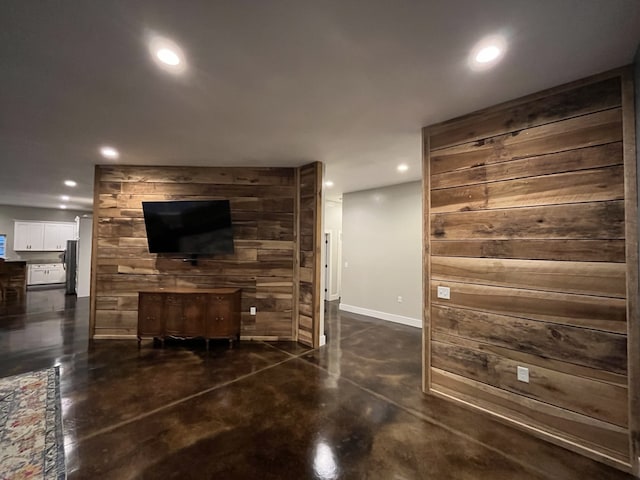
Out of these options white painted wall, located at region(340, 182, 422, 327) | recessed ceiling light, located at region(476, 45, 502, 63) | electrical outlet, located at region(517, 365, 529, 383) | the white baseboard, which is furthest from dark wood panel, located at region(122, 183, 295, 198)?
electrical outlet, located at region(517, 365, 529, 383)

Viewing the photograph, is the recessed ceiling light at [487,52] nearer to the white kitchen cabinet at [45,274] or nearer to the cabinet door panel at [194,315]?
the cabinet door panel at [194,315]

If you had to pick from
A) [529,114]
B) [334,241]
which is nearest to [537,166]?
[529,114]

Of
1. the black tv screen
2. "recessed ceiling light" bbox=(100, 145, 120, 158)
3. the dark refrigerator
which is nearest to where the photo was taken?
"recessed ceiling light" bbox=(100, 145, 120, 158)

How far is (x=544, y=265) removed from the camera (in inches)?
85.3

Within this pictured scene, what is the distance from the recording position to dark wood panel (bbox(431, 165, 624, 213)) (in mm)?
1946

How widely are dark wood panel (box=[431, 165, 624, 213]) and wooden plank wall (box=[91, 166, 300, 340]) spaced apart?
248cm

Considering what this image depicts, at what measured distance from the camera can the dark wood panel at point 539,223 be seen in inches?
76.3

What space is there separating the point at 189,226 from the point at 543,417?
4.58 m

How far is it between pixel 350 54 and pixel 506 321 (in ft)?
7.98

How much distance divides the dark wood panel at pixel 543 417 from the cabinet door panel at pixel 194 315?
3268 mm

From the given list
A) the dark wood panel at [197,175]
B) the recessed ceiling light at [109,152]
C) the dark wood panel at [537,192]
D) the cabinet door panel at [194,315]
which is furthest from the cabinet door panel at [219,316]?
the dark wood panel at [537,192]

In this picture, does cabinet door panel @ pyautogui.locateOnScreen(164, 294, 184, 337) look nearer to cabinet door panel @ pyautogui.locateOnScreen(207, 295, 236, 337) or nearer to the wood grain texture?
cabinet door panel @ pyautogui.locateOnScreen(207, 295, 236, 337)

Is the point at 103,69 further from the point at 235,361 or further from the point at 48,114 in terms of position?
the point at 235,361

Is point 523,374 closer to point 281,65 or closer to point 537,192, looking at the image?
point 537,192
